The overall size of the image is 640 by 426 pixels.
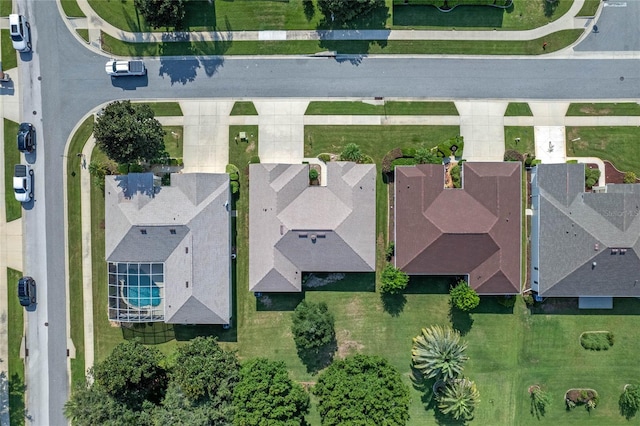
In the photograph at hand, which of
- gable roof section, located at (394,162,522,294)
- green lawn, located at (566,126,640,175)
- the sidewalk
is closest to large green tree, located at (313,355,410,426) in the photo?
gable roof section, located at (394,162,522,294)

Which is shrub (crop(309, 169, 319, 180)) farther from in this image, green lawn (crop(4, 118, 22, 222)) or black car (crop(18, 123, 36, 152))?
green lawn (crop(4, 118, 22, 222))

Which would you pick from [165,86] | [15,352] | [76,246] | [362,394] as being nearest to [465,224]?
[362,394]

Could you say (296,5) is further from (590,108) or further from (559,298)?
(559,298)

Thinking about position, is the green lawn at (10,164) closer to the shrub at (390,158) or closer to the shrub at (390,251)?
the shrub at (390,158)

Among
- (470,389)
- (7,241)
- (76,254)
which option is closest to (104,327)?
(76,254)

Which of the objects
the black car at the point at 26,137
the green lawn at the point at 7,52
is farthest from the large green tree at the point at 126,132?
the green lawn at the point at 7,52

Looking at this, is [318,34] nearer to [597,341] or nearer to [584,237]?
[584,237]
